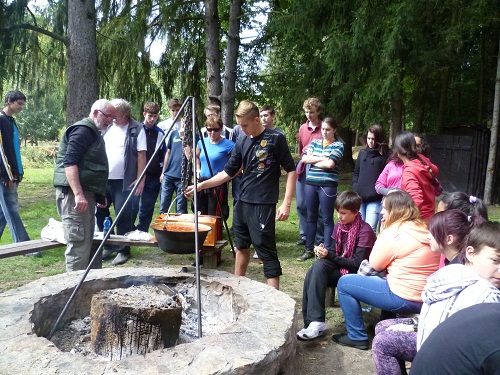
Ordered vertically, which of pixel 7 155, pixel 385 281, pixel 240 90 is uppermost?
pixel 240 90

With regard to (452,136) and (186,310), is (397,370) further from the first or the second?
(452,136)

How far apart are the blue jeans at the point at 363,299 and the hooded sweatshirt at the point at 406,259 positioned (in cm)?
5

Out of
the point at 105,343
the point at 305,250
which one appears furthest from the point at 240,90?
the point at 105,343

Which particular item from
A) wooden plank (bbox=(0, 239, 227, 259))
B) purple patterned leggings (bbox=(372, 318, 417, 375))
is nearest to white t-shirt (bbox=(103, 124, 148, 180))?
wooden plank (bbox=(0, 239, 227, 259))

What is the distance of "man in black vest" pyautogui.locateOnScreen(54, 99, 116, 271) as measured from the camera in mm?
3768

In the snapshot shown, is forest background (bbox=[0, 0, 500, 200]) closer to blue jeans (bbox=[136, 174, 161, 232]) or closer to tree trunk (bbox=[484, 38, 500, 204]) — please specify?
tree trunk (bbox=[484, 38, 500, 204])

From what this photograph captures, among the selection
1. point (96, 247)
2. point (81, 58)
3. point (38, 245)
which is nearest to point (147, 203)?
point (96, 247)

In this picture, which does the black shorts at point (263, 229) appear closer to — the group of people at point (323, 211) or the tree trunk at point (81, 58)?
the group of people at point (323, 211)

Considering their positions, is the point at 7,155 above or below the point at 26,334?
above

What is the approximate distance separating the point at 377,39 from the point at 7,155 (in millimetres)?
6913

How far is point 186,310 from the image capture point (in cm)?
356

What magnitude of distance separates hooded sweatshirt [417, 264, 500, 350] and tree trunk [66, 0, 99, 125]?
6845 mm

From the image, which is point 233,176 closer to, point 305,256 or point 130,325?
point 130,325

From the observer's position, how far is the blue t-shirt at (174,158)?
567 cm
